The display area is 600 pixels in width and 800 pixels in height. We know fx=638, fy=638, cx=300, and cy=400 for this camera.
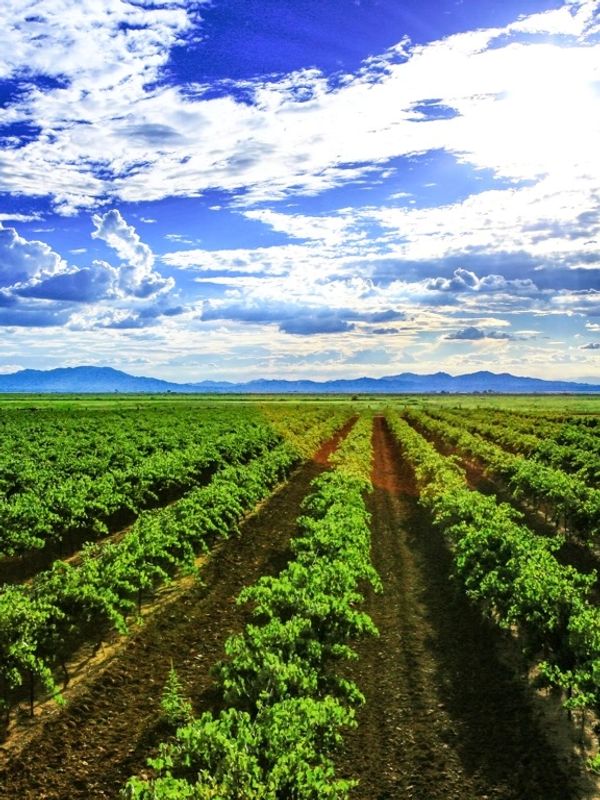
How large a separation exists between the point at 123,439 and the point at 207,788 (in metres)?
38.5

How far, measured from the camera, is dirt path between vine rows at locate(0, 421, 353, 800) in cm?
935

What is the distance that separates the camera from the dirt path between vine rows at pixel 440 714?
9539 millimetres

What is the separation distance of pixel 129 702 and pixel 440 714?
5.63m

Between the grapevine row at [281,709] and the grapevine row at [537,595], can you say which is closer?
the grapevine row at [281,709]

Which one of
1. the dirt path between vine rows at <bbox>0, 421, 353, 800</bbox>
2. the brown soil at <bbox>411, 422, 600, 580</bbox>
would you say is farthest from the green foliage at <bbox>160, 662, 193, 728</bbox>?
the brown soil at <bbox>411, 422, 600, 580</bbox>

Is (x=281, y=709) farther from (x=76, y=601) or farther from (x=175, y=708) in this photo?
(x=76, y=601)

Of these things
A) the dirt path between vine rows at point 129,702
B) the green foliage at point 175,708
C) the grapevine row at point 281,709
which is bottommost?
the dirt path between vine rows at point 129,702

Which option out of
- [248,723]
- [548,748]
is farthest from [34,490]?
[548,748]

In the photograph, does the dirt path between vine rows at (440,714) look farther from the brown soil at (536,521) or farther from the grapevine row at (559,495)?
the grapevine row at (559,495)

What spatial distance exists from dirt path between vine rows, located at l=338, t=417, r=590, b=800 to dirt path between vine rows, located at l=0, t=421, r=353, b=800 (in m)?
3.19

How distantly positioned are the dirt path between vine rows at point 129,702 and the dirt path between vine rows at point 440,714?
3.19 m

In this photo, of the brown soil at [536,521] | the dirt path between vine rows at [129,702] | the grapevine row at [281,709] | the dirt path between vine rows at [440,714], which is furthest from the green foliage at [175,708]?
the brown soil at [536,521]

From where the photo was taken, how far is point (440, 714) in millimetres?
11469

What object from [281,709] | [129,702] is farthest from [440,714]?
[129,702]
